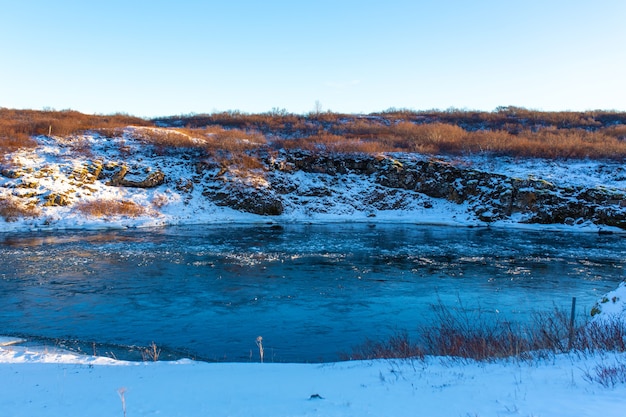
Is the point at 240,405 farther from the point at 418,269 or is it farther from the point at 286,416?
the point at 418,269

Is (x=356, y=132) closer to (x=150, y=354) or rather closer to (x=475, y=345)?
(x=150, y=354)

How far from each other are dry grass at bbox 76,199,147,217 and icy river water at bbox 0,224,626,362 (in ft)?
13.8

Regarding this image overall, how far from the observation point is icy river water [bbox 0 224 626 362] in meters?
10.3

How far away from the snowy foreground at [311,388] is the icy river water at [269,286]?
1.82 metres

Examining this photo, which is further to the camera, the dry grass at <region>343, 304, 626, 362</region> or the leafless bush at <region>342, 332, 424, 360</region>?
the leafless bush at <region>342, 332, 424, 360</region>

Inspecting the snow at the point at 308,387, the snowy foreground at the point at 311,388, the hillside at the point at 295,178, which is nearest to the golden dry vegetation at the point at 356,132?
the hillside at the point at 295,178

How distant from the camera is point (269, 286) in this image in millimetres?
14805

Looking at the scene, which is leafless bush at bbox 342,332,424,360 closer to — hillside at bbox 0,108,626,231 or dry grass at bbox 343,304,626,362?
dry grass at bbox 343,304,626,362

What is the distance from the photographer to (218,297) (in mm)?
13469

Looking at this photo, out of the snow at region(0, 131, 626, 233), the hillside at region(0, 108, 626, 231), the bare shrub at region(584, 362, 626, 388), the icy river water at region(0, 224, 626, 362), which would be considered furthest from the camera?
the hillside at region(0, 108, 626, 231)

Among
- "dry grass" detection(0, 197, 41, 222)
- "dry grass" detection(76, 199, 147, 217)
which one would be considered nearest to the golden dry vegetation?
"dry grass" detection(0, 197, 41, 222)


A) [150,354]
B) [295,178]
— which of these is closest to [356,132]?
[295,178]

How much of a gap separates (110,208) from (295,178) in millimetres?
14665

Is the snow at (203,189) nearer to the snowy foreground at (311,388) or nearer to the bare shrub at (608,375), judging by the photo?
the snowy foreground at (311,388)
